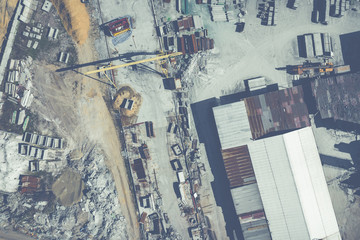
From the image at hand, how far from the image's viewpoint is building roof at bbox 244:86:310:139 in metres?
63.2

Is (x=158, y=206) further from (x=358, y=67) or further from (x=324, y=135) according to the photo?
(x=358, y=67)

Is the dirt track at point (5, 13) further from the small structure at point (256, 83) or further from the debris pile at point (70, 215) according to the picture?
the small structure at point (256, 83)

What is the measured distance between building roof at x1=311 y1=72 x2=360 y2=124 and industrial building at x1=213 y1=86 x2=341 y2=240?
4586mm

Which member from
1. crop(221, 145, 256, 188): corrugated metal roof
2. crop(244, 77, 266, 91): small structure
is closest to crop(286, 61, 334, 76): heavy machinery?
crop(244, 77, 266, 91): small structure

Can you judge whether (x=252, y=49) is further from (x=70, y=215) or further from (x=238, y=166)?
(x=70, y=215)

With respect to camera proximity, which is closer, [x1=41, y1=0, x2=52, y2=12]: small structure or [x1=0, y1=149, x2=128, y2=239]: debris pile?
[x1=0, y1=149, x2=128, y2=239]: debris pile

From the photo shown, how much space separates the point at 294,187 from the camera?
2352 inches

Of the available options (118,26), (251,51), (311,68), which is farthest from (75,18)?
(311,68)

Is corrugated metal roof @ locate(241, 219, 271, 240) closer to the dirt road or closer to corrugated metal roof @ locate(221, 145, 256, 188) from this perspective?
corrugated metal roof @ locate(221, 145, 256, 188)

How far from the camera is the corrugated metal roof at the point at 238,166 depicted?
6238cm

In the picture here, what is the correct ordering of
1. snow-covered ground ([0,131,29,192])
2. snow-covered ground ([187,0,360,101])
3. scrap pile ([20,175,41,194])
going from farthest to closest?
1. snow-covered ground ([187,0,360,101])
2. scrap pile ([20,175,41,194])
3. snow-covered ground ([0,131,29,192])

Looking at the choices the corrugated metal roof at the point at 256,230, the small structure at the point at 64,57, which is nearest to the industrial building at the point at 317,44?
the corrugated metal roof at the point at 256,230

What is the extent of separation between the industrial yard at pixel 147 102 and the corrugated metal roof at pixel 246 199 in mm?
3213

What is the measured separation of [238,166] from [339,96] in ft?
99.4
